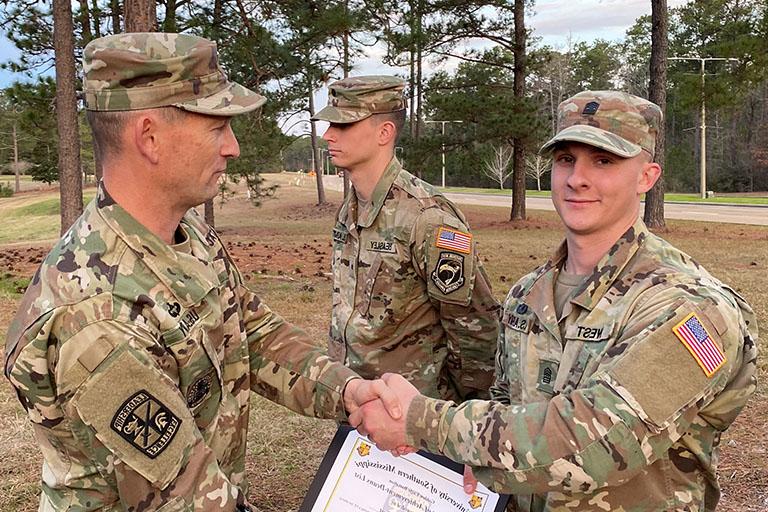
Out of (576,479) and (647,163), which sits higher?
(647,163)

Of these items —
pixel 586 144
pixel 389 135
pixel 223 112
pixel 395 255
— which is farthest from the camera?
pixel 389 135

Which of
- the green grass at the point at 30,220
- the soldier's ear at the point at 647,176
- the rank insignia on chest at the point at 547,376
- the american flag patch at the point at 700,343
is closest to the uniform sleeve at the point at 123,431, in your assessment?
the rank insignia on chest at the point at 547,376

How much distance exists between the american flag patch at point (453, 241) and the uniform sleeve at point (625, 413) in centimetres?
134

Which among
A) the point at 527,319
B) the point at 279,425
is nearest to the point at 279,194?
the point at 279,425

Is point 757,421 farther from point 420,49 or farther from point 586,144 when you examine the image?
point 420,49

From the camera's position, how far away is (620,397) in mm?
1585

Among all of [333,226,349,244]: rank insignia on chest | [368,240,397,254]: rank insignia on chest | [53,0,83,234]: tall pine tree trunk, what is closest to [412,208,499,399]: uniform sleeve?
[368,240,397,254]: rank insignia on chest

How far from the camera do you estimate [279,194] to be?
35.8 meters

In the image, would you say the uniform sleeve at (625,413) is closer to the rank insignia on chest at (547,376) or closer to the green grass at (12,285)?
the rank insignia on chest at (547,376)

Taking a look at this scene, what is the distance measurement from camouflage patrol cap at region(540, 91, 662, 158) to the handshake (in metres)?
0.89

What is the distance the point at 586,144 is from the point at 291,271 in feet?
30.1

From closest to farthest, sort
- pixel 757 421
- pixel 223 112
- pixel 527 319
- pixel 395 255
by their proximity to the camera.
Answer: pixel 223 112 → pixel 527 319 → pixel 395 255 → pixel 757 421

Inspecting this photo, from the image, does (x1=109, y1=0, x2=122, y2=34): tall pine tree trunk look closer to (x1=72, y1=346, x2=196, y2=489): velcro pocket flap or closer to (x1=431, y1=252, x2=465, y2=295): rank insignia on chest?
(x1=431, y1=252, x2=465, y2=295): rank insignia on chest

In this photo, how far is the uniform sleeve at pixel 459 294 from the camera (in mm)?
3027
